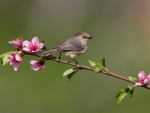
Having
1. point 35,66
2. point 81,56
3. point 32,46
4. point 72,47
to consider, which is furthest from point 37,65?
point 81,56

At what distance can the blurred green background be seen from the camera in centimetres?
698

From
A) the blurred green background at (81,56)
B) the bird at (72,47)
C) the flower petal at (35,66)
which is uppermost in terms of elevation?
the blurred green background at (81,56)

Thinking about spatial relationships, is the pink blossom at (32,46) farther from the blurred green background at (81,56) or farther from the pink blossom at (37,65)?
the blurred green background at (81,56)

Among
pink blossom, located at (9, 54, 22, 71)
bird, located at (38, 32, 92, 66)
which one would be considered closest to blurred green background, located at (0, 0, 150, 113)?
bird, located at (38, 32, 92, 66)

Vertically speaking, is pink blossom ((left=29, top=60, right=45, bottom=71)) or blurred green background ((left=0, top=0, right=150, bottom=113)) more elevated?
blurred green background ((left=0, top=0, right=150, bottom=113))

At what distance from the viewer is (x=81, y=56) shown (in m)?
8.39

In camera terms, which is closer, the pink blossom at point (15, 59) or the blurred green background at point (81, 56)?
the pink blossom at point (15, 59)

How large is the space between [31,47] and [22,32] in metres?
7.91

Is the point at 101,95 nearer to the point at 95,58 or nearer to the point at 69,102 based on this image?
the point at 69,102

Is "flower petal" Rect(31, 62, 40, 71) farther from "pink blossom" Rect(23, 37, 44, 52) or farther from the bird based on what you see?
the bird

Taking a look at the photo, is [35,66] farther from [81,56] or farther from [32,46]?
[81,56]

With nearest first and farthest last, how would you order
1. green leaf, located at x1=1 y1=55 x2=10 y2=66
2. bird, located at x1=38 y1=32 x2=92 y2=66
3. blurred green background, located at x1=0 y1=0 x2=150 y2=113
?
green leaf, located at x1=1 y1=55 x2=10 y2=66, bird, located at x1=38 y1=32 x2=92 y2=66, blurred green background, located at x1=0 y1=0 x2=150 y2=113

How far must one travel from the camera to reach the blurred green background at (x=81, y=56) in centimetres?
698

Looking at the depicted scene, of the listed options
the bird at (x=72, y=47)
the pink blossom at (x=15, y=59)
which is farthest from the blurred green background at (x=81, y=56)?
the pink blossom at (x=15, y=59)
